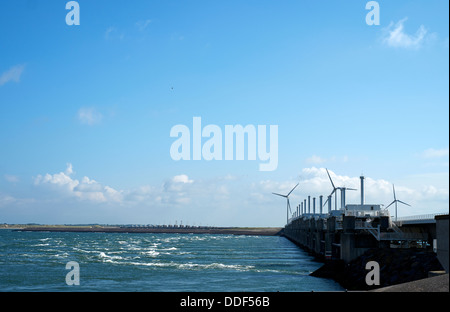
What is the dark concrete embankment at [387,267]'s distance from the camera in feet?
137

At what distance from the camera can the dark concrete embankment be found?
41.8 meters

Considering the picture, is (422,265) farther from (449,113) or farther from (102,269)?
(102,269)

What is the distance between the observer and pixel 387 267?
47.4 m

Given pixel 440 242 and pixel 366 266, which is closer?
pixel 440 242

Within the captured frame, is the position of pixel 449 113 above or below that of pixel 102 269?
above

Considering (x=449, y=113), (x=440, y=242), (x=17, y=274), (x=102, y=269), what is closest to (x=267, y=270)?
(x=102, y=269)

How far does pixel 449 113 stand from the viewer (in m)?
17.5
